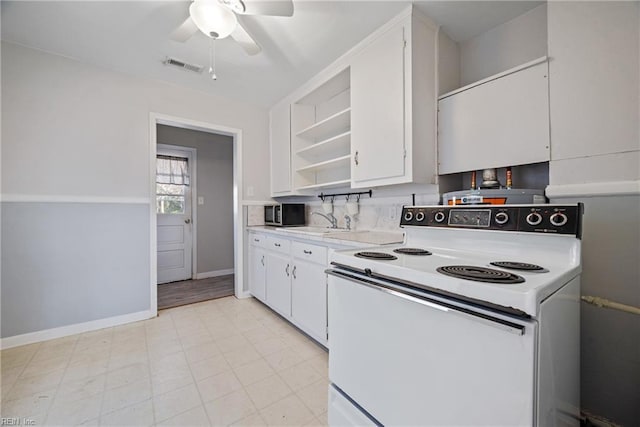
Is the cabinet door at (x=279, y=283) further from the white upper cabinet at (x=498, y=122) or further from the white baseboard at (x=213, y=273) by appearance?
the white baseboard at (x=213, y=273)

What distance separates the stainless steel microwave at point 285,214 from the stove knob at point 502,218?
216 centimetres

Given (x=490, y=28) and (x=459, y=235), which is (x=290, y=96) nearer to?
(x=490, y=28)

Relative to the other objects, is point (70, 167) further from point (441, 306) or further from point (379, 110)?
point (441, 306)

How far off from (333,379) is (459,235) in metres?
0.94

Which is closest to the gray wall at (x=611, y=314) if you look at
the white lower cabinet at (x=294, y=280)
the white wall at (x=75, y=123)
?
the white lower cabinet at (x=294, y=280)

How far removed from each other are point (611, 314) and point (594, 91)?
100cm

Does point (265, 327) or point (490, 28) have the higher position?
point (490, 28)

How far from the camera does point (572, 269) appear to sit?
2.97 feet

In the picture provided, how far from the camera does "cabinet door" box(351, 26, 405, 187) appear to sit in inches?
69.1

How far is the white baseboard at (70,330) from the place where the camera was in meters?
2.04

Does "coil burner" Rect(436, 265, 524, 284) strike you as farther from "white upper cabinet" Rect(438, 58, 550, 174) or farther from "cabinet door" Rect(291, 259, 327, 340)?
"cabinet door" Rect(291, 259, 327, 340)

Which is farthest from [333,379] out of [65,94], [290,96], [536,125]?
[65,94]

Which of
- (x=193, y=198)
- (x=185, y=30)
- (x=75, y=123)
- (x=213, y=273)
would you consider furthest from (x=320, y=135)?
(x=213, y=273)

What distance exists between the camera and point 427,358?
33.5 inches
